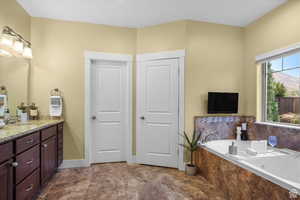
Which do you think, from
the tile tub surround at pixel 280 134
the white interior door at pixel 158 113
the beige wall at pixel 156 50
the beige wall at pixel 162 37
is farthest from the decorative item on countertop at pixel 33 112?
the tile tub surround at pixel 280 134

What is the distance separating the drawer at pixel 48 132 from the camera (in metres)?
2.07

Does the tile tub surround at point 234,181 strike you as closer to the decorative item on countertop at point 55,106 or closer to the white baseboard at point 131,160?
the white baseboard at point 131,160

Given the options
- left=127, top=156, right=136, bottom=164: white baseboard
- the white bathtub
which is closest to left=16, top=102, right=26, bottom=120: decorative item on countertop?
left=127, top=156, right=136, bottom=164: white baseboard

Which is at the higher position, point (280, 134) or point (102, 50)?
point (102, 50)

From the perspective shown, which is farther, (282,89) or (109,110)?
(109,110)

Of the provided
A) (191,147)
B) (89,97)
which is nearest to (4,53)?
(89,97)

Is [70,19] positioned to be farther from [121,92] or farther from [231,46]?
[231,46]

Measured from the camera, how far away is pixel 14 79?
244cm

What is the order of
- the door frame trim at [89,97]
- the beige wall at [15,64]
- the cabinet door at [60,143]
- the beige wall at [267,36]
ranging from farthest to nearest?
the door frame trim at [89,97], the cabinet door at [60,143], the beige wall at [267,36], the beige wall at [15,64]

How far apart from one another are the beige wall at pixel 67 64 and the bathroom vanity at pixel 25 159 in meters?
0.53

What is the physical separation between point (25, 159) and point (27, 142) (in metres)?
0.16

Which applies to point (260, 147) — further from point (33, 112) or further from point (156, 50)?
point (33, 112)

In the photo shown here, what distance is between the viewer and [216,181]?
2264 mm

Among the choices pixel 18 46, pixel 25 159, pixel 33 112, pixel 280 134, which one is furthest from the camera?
pixel 33 112
